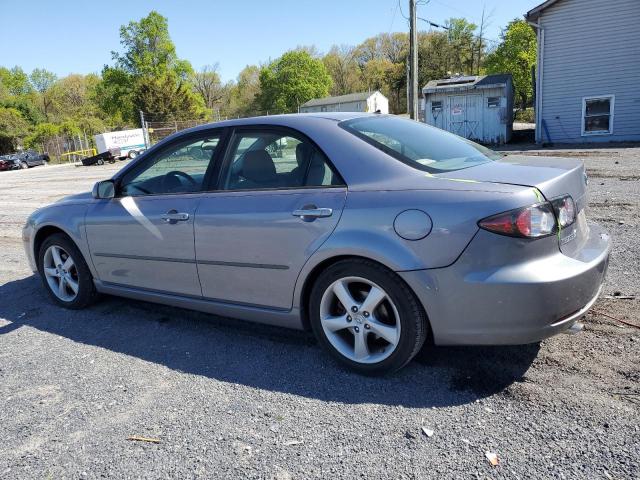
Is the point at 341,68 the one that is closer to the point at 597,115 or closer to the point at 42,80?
the point at 42,80

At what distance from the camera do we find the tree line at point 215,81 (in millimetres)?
55250

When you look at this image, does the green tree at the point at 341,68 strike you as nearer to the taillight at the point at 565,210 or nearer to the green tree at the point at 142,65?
the green tree at the point at 142,65

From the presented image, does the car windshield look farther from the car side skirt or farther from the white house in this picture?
the white house

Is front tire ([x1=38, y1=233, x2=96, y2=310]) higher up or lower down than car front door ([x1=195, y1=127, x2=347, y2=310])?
lower down

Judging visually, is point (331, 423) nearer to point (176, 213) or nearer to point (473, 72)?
point (176, 213)

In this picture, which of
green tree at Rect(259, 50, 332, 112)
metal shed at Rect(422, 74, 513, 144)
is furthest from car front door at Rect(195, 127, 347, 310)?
green tree at Rect(259, 50, 332, 112)

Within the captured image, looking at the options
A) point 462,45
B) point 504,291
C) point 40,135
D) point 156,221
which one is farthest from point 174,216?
point 462,45

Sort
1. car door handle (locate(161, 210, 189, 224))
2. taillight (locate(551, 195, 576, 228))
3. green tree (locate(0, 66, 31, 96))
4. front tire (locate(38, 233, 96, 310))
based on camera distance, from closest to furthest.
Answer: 1. taillight (locate(551, 195, 576, 228))
2. car door handle (locate(161, 210, 189, 224))
3. front tire (locate(38, 233, 96, 310))
4. green tree (locate(0, 66, 31, 96))

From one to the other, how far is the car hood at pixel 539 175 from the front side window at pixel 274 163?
2.78ft

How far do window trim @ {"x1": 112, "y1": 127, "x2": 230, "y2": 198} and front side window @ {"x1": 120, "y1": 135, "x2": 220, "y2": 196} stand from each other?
1cm

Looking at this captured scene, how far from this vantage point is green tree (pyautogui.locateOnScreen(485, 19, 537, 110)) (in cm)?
5109

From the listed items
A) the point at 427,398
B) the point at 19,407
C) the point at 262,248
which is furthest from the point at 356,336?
the point at 19,407

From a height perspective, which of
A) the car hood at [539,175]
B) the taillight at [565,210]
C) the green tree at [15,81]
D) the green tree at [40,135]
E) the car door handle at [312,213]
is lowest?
the taillight at [565,210]

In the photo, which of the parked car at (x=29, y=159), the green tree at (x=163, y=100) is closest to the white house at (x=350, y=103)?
the green tree at (x=163, y=100)
